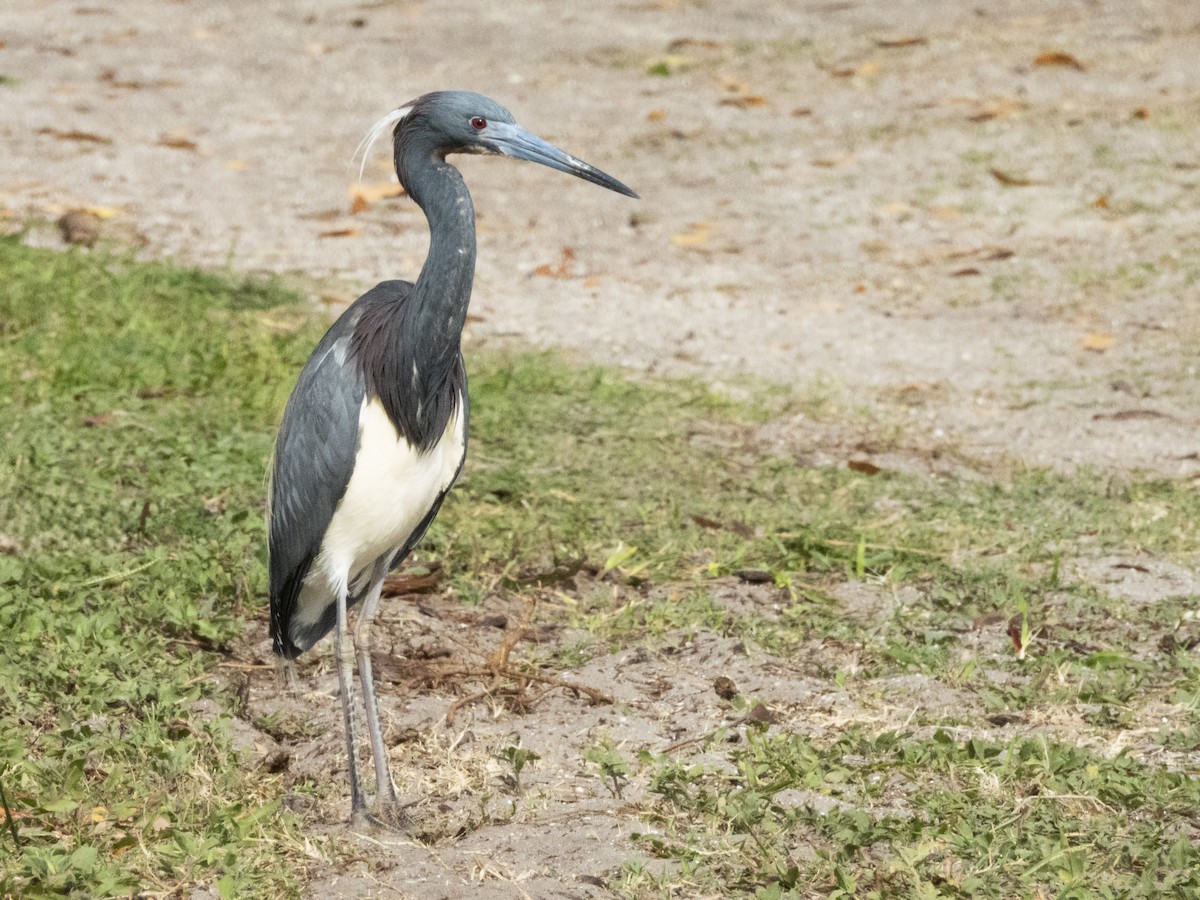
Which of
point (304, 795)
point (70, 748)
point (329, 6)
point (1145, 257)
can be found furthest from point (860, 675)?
point (329, 6)

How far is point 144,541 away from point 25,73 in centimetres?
652

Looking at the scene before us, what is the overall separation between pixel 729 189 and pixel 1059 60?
3.02 m

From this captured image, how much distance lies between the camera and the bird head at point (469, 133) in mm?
3922

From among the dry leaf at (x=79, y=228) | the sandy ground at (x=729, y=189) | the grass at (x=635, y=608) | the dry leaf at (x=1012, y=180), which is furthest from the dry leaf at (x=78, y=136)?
the dry leaf at (x=1012, y=180)

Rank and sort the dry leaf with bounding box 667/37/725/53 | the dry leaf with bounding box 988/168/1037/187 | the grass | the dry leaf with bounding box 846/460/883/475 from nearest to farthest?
the grass, the dry leaf with bounding box 846/460/883/475, the dry leaf with bounding box 988/168/1037/187, the dry leaf with bounding box 667/37/725/53

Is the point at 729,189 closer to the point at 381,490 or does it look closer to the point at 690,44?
the point at 690,44

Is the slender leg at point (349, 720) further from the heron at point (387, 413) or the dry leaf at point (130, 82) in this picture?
the dry leaf at point (130, 82)

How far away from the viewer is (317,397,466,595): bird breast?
157 inches

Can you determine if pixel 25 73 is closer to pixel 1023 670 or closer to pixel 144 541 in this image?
pixel 144 541

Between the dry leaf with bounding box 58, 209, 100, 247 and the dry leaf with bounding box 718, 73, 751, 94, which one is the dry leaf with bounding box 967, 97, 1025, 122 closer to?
the dry leaf with bounding box 718, 73, 751, 94

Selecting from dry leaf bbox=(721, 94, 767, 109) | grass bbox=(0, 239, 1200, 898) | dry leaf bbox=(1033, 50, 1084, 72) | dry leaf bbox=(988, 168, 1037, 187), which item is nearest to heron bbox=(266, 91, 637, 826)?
grass bbox=(0, 239, 1200, 898)

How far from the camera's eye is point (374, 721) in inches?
156

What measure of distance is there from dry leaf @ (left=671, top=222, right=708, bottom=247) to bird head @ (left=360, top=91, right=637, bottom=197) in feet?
15.0

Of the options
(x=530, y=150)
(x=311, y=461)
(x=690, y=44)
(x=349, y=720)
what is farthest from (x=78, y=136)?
(x=349, y=720)
